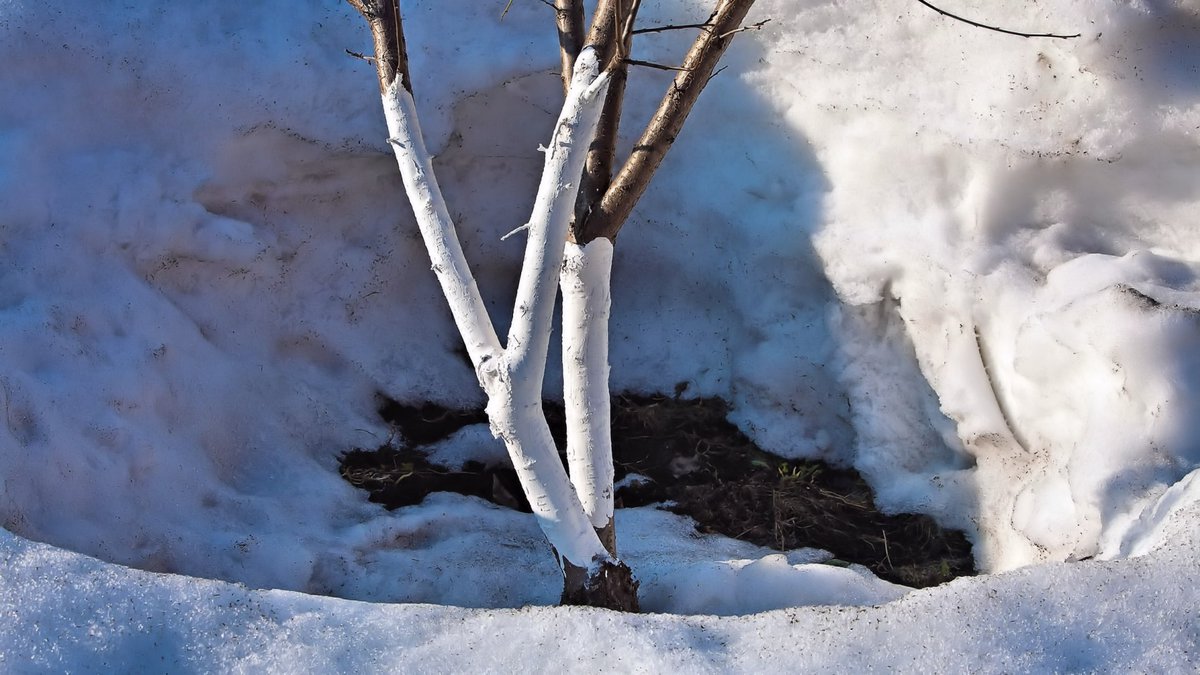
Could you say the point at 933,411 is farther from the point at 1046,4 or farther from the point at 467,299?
the point at 467,299

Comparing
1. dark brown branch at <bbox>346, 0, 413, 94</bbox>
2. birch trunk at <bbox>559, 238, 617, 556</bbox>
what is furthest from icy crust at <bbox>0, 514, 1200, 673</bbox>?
dark brown branch at <bbox>346, 0, 413, 94</bbox>

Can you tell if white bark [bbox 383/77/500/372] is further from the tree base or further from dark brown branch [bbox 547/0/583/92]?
the tree base

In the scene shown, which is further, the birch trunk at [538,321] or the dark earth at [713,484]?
the dark earth at [713,484]

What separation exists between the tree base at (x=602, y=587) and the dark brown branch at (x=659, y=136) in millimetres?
750

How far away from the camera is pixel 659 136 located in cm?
246

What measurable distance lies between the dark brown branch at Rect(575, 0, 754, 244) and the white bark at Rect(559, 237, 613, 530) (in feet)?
0.15

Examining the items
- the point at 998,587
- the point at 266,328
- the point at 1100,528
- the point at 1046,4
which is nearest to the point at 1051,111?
the point at 1046,4

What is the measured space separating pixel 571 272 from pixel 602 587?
720 mm

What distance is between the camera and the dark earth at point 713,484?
10.3 feet

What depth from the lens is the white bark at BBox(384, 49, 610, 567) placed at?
2.26 metres

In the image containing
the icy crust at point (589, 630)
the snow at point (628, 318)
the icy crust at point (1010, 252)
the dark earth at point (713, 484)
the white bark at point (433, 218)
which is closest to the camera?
the icy crust at point (589, 630)

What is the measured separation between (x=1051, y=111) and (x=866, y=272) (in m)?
0.69

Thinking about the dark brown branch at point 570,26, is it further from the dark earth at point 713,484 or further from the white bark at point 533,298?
the dark earth at point 713,484

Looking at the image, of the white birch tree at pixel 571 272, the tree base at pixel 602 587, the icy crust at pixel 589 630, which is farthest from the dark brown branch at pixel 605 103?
the icy crust at pixel 589 630
